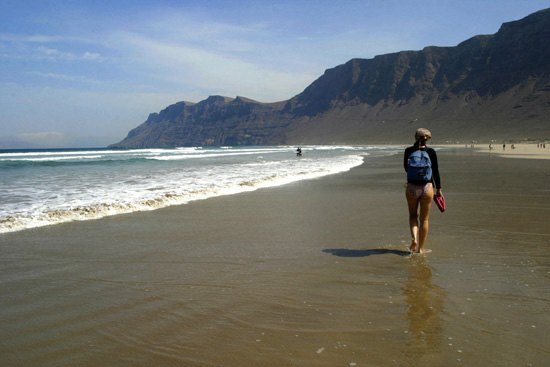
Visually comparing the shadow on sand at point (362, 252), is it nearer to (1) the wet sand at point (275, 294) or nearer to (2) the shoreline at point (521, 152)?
(1) the wet sand at point (275, 294)

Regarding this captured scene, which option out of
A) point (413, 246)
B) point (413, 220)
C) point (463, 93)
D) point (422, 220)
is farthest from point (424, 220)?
point (463, 93)

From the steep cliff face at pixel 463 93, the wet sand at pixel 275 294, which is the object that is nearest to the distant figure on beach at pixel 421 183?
the wet sand at pixel 275 294

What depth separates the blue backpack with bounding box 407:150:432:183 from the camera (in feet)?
17.3

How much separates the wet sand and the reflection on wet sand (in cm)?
2

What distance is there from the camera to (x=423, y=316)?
3.39m

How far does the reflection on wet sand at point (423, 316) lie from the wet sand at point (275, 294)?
0.05 feet

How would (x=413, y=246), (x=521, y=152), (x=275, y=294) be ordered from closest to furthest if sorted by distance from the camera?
(x=275, y=294)
(x=413, y=246)
(x=521, y=152)

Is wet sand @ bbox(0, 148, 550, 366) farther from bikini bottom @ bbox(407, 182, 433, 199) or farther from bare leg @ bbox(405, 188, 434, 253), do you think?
bikini bottom @ bbox(407, 182, 433, 199)

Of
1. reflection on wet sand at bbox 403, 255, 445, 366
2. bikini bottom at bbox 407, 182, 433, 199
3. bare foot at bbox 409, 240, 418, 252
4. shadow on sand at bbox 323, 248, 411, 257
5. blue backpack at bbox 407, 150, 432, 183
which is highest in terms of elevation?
blue backpack at bbox 407, 150, 432, 183

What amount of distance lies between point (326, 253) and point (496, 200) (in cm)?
665

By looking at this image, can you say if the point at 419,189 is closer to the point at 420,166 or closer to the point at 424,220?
the point at 420,166

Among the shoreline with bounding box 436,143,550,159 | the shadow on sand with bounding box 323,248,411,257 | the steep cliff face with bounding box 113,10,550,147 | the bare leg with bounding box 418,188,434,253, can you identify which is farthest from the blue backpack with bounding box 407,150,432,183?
the steep cliff face with bounding box 113,10,550,147

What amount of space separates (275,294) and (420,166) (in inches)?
105

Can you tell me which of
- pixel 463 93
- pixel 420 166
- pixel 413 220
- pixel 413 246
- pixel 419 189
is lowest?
pixel 413 246
